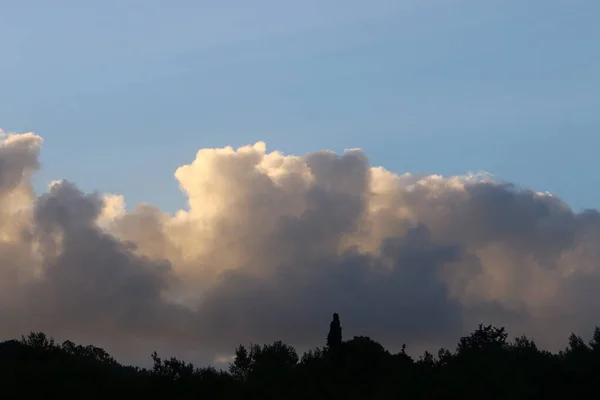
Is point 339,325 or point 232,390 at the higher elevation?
point 339,325

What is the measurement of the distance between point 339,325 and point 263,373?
15.9m

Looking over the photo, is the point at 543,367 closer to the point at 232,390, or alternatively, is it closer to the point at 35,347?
the point at 232,390

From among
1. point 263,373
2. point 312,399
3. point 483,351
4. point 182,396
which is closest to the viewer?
point 182,396

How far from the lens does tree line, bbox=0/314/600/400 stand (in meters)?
93.6

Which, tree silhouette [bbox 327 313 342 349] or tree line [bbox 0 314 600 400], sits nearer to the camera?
tree line [bbox 0 314 600 400]

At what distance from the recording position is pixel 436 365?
424 ft

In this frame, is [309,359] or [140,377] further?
[309,359]

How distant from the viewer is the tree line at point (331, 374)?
307ft

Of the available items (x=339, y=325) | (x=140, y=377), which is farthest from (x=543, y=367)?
(x=140, y=377)

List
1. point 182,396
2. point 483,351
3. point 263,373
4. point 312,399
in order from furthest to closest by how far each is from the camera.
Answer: point 483,351 < point 263,373 < point 312,399 < point 182,396

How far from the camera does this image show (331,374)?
11931 centimetres

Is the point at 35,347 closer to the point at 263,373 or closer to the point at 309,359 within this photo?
the point at 263,373

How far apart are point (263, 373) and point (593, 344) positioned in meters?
52.4

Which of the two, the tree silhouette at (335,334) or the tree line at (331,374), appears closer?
the tree line at (331,374)
